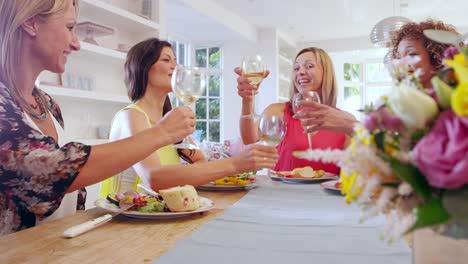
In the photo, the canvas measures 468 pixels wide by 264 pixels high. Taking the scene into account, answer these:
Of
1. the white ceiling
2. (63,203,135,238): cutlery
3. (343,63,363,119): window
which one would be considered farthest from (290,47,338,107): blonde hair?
(343,63,363,119): window

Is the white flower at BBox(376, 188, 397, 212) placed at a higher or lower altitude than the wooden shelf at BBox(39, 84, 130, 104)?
lower

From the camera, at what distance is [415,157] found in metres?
0.35

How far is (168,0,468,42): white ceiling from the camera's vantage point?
210 inches

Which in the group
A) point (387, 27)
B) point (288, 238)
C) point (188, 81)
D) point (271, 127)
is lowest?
point (288, 238)

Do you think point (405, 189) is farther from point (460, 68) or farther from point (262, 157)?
point (262, 157)

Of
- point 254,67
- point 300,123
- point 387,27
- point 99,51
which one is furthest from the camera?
point 387,27

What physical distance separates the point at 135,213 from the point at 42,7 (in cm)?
63

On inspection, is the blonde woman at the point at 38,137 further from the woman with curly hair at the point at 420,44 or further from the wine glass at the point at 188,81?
the woman with curly hair at the point at 420,44

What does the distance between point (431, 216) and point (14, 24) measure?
1.10 metres

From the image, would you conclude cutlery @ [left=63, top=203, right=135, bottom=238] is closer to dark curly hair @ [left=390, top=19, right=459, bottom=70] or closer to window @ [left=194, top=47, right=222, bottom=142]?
dark curly hair @ [left=390, top=19, right=459, bottom=70]

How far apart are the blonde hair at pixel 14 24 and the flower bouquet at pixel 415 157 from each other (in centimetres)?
97

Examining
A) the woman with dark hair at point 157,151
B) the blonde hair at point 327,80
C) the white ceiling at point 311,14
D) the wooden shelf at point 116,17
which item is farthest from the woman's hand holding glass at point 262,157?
the white ceiling at point 311,14

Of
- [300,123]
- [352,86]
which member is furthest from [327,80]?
[352,86]

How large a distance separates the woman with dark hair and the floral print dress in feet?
1.37
